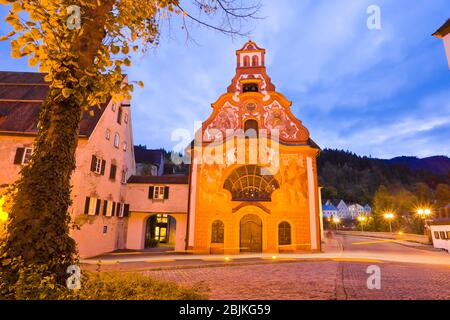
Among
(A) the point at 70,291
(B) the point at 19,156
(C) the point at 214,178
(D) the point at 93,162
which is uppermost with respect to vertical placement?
(B) the point at 19,156

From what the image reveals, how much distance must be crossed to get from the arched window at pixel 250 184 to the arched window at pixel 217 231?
233 centimetres

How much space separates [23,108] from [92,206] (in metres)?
9.36

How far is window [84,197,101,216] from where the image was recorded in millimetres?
17984

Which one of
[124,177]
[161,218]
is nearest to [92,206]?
[124,177]

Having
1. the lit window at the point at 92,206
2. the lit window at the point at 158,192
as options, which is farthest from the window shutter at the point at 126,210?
the lit window at the point at 92,206

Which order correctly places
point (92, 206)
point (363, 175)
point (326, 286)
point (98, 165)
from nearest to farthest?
1. point (326, 286)
2. point (92, 206)
3. point (98, 165)
4. point (363, 175)

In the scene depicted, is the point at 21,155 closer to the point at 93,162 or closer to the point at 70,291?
the point at 93,162

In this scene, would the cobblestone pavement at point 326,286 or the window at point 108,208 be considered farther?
the window at point 108,208

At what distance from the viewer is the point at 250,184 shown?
2142 centimetres

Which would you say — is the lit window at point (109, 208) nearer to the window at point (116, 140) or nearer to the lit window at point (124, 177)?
the lit window at point (124, 177)

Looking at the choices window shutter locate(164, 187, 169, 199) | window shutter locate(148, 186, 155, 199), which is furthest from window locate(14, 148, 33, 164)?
window shutter locate(164, 187, 169, 199)

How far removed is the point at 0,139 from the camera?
18125mm

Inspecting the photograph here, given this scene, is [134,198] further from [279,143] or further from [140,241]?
[279,143]

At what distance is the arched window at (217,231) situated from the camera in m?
20.9
